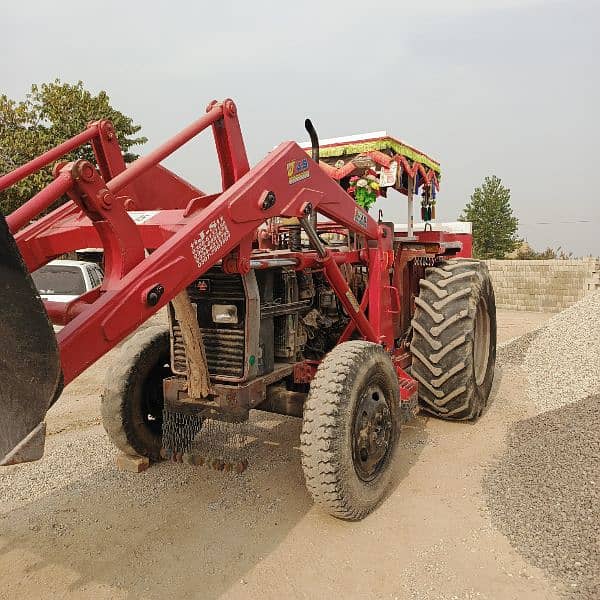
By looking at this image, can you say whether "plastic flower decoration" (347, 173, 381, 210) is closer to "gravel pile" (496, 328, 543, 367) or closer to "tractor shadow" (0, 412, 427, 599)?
"tractor shadow" (0, 412, 427, 599)

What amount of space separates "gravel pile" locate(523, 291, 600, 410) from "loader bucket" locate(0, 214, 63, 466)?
5.00 metres

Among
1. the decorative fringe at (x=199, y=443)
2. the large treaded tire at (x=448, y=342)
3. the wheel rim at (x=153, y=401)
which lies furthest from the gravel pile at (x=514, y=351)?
the wheel rim at (x=153, y=401)

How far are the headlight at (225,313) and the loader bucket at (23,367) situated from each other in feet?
5.31

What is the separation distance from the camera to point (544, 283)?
1625cm

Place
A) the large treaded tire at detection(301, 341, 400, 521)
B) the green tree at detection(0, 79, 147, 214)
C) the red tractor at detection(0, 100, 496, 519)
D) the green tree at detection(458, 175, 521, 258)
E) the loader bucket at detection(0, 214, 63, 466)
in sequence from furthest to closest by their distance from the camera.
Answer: the green tree at detection(458, 175, 521, 258)
the green tree at detection(0, 79, 147, 214)
the large treaded tire at detection(301, 341, 400, 521)
the red tractor at detection(0, 100, 496, 519)
the loader bucket at detection(0, 214, 63, 466)

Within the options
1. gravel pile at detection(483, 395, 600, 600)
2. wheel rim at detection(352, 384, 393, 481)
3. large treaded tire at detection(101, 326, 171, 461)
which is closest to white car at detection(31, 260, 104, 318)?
large treaded tire at detection(101, 326, 171, 461)

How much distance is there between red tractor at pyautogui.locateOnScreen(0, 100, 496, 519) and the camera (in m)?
2.23

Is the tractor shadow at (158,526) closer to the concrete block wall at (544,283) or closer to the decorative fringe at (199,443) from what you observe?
the decorative fringe at (199,443)

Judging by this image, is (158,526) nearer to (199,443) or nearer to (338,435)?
(199,443)

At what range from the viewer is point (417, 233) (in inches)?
228

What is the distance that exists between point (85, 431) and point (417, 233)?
12.4 ft

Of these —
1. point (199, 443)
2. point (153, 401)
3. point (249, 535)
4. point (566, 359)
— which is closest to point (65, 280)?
point (153, 401)

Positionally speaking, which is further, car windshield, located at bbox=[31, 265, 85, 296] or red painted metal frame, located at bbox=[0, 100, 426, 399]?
car windshield, located at bbox=[31, 265, 85, 296]

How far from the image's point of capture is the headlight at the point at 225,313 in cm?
349
